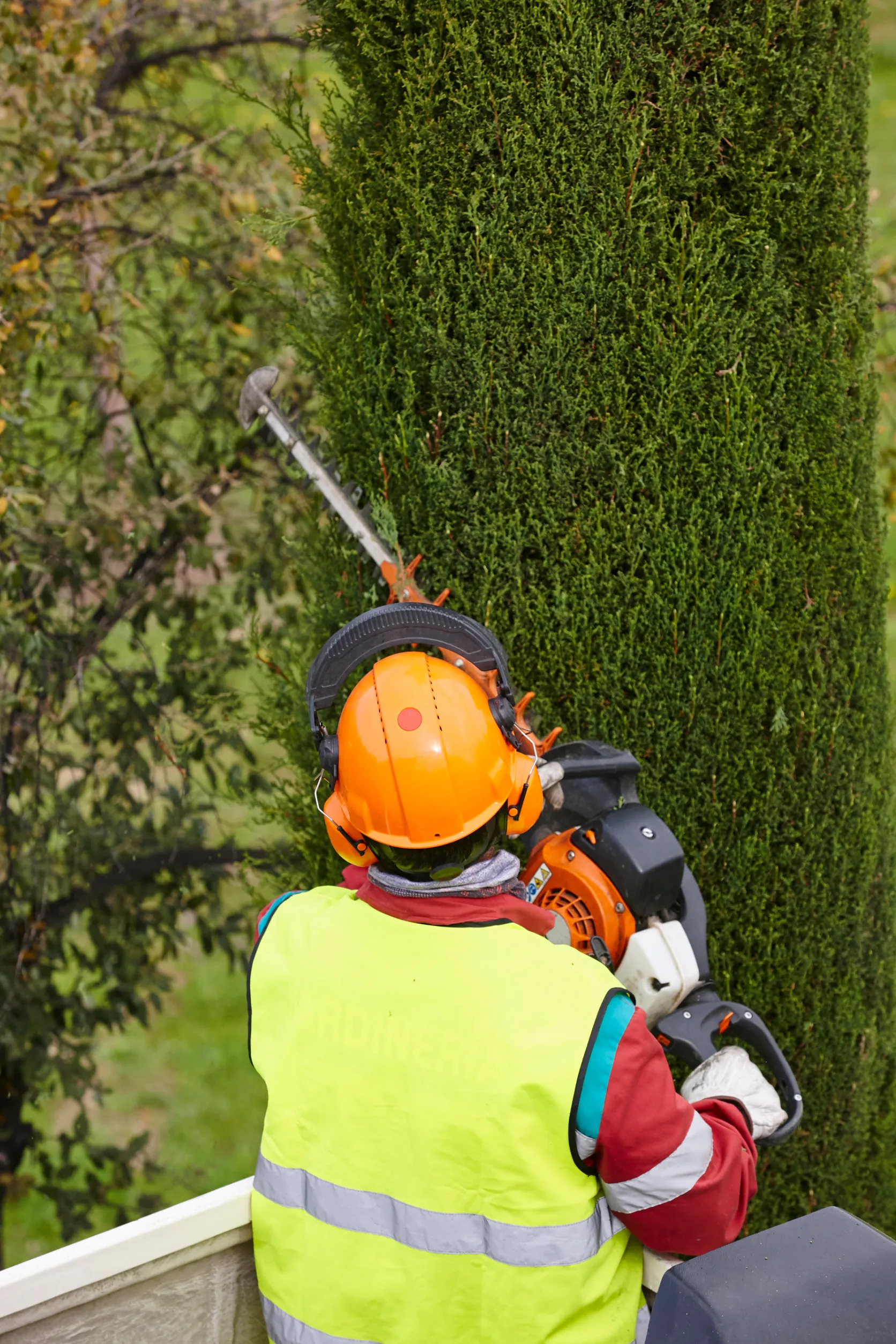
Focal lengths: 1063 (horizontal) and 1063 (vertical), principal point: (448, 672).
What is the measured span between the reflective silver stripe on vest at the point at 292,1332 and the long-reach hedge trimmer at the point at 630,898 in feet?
2.32

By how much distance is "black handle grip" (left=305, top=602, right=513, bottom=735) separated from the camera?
1740 millimetres

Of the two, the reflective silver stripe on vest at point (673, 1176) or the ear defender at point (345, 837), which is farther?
the ear defender at point (345, 837)

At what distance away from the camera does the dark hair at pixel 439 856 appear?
5.30 feet

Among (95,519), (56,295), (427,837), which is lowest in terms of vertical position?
(427,837)

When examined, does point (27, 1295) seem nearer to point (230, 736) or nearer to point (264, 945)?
point (264, 945)

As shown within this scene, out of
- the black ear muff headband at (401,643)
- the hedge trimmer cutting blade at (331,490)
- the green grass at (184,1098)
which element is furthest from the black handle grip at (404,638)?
the green grass at (184,1098)

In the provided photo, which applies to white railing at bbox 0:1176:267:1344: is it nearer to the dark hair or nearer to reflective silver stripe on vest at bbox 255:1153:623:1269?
reflective silver stripe on vest at bbox 255:1153:623:1269

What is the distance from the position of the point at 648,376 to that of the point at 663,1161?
4.93 feet

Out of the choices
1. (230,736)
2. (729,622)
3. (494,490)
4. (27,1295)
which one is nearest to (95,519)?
(230,736)

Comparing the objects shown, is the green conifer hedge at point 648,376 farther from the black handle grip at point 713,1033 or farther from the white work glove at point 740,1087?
the white work glove at point 740,1087

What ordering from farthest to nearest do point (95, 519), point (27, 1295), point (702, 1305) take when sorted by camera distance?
point (95, 519), point (27, 1295), point (702, 1305)

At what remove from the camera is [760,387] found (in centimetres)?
228

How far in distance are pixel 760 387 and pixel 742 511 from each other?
27 centimetres

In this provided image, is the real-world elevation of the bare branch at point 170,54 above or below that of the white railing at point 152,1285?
above
